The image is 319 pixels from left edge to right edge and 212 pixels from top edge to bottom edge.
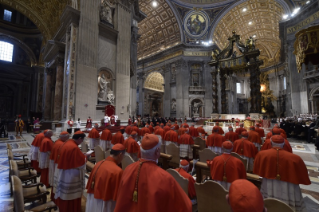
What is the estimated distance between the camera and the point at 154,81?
35344mm

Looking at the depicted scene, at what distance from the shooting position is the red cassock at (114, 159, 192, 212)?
1245mm

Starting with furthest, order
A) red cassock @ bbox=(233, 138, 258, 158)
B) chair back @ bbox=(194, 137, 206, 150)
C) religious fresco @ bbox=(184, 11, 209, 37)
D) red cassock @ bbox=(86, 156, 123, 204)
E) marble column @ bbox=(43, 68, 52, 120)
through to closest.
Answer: religious fresco @ bbox=(184, 11, 209, 37) < marble column @ bbox=(43, 68, 52, 120) < chair back @ bbox=(194, 137, 206, 150) < red cassock @ bbox=(233, 138, 258, 158) < red cassock @ bbox=(86, 156, 123, 204)

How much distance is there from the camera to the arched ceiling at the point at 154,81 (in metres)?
33.9

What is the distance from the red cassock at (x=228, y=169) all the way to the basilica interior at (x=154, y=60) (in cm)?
172

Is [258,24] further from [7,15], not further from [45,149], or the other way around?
[7,15]

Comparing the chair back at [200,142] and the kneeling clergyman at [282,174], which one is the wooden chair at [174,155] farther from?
the kneeling clergyman at [282,174]

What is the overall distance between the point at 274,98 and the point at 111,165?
1480 inches

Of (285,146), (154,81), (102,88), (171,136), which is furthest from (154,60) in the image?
(285,146)

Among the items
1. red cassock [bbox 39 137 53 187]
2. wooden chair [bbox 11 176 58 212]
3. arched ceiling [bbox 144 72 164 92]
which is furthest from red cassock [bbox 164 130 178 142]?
arched ceiling [bbox 144 72 164 92]

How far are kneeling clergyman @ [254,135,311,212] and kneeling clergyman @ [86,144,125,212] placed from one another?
2.27 meters

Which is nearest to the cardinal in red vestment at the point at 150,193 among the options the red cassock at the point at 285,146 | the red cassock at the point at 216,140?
the red cassock at the point at 285,146

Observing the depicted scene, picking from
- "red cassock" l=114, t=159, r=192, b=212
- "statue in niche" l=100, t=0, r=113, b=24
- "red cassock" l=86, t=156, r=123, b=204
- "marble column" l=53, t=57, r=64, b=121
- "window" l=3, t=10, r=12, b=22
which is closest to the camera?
"red cassock" l=114, t=159, r=192, b=212

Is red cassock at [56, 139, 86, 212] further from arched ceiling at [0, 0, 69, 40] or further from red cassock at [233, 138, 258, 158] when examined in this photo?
arched ceiling at [0, 0, 69, 40]

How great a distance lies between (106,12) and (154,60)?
1853cm
